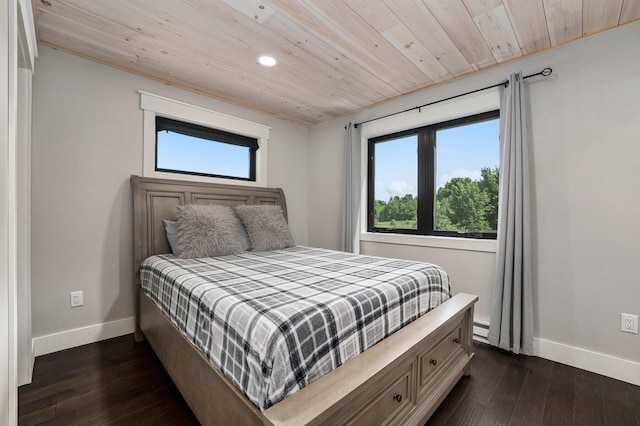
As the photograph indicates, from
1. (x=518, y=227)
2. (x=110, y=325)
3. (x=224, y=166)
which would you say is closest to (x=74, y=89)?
(x=224, y=166)

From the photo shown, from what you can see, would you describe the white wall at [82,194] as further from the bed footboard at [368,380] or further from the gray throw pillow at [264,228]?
the gray throw pillow at [264,228]

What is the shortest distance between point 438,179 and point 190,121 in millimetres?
2651

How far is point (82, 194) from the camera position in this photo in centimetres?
229

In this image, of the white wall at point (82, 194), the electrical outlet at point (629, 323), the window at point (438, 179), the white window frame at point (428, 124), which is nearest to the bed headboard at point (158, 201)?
the white wall at point (82, 194)

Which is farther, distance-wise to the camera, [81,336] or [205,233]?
[205,233]

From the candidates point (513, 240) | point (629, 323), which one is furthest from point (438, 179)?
point (629, 323)

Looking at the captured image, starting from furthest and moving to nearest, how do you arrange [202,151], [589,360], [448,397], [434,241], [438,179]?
[202,151], [438,179], [434,241], [589,360], [448,397]

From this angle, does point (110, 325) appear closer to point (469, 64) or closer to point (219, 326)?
point (219, 326)

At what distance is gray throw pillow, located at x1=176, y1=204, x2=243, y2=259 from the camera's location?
7.59ft

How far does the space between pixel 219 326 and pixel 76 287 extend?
6.20 feet

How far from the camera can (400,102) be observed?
10.1 ft

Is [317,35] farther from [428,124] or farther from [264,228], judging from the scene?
[264,228]

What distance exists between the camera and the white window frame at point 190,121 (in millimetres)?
2617

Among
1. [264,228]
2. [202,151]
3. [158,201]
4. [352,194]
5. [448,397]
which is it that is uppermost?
[202,151]
